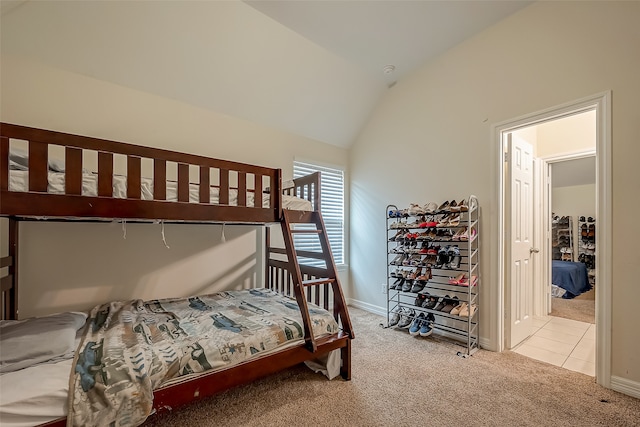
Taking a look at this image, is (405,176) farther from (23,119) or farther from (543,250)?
(23,119)

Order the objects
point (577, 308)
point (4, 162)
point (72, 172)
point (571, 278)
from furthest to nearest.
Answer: point (571, 278), point (577, 308), point (72, 172), point (4, 162)

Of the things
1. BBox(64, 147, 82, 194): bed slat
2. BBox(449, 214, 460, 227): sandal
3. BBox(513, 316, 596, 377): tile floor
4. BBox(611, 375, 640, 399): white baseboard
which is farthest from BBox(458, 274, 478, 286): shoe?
BBox(64, 147, 82, 194): bed slat

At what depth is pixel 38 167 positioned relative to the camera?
138 cm

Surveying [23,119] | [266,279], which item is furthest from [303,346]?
[23,119]

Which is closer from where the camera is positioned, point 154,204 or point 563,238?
point 154,204

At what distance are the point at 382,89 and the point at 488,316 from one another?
2.98m

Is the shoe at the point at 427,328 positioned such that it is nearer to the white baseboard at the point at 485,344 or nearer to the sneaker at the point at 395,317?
the sneaker at the point at 395,317

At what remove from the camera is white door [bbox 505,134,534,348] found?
2670 mm

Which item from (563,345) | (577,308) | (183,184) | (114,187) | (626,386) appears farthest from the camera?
(577,308)

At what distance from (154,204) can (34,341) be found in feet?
3.07

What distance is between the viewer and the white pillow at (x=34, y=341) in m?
1.34

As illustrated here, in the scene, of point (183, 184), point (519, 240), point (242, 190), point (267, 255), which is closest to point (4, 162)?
point (183, 184)

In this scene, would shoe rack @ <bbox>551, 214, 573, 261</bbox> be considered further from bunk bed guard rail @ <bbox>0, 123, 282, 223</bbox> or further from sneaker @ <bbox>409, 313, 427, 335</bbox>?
bunk bed guard rail @ <bbox>0, 123, 282, 223</bbox>

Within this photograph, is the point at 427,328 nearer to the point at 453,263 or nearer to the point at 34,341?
the point at 453,263
